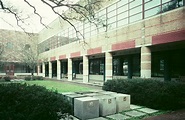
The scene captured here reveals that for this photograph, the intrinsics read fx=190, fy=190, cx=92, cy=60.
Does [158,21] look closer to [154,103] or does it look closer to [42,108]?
[154,103]

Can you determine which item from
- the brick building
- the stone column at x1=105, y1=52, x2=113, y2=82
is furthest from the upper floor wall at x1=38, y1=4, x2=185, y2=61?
the stone column at x1=105, y1=52, x2=113, y2=82

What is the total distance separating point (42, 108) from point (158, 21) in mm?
12654

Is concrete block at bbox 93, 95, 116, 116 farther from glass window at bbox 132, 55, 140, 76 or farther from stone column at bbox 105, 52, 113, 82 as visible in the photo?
glass window at bbox 132, 55, 140, 76

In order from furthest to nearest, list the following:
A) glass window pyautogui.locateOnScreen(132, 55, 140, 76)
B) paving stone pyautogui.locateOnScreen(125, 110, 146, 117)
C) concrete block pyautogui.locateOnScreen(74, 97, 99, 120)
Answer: glass window pyautogui.locateOnScreen(132, 55, 140, 76) → paving stone pyautogui.locateOnScreen(125, 110, 146, 117) → concrete block pyautogui.locateOnScreen(74, 97, 99, 120)

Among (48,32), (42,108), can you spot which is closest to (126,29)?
(42,108)

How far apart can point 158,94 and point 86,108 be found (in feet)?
13.1

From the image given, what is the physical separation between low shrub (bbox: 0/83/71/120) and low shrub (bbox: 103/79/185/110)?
5.63m

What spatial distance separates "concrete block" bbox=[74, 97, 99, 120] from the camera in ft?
26.1

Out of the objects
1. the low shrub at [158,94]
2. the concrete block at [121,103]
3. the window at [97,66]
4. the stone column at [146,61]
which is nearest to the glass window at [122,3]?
the stone column at [146,61]

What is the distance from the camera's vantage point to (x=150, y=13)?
1605cm

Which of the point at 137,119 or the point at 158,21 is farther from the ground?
the point at 158,21

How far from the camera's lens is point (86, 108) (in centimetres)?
802

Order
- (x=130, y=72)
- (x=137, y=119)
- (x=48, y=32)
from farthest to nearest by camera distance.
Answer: (x=48, y=32), (x=130, y=72), (x=137, y=119)

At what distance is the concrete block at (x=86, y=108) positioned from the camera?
796 centimetres
